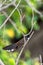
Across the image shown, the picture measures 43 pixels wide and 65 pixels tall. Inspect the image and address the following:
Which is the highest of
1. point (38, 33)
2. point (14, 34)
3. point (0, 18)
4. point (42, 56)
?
point (0, 18)

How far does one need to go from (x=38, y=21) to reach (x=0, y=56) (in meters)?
1.01

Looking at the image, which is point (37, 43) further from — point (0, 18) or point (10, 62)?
point (10, 62)

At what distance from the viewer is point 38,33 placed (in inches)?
88.5

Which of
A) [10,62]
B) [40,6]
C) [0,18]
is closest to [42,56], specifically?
[40,6]

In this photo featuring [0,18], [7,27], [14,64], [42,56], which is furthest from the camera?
[42,56]

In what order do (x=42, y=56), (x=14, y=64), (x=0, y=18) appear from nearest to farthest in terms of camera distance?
(x=14, y=64) < (x=0, y=18) < (x=42, y=56)

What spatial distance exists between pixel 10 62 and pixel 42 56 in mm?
889

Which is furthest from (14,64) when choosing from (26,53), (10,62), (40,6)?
(40,6)

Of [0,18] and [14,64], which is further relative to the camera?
[0,18]

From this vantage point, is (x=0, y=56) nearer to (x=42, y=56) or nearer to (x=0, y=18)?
(x=0, y=18)

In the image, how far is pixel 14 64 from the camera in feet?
4.27

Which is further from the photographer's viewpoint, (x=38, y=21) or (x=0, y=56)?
(x=38, y=21)

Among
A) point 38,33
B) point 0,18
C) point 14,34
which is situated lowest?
point 38,33

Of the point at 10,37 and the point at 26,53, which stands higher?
the point at 10,37
